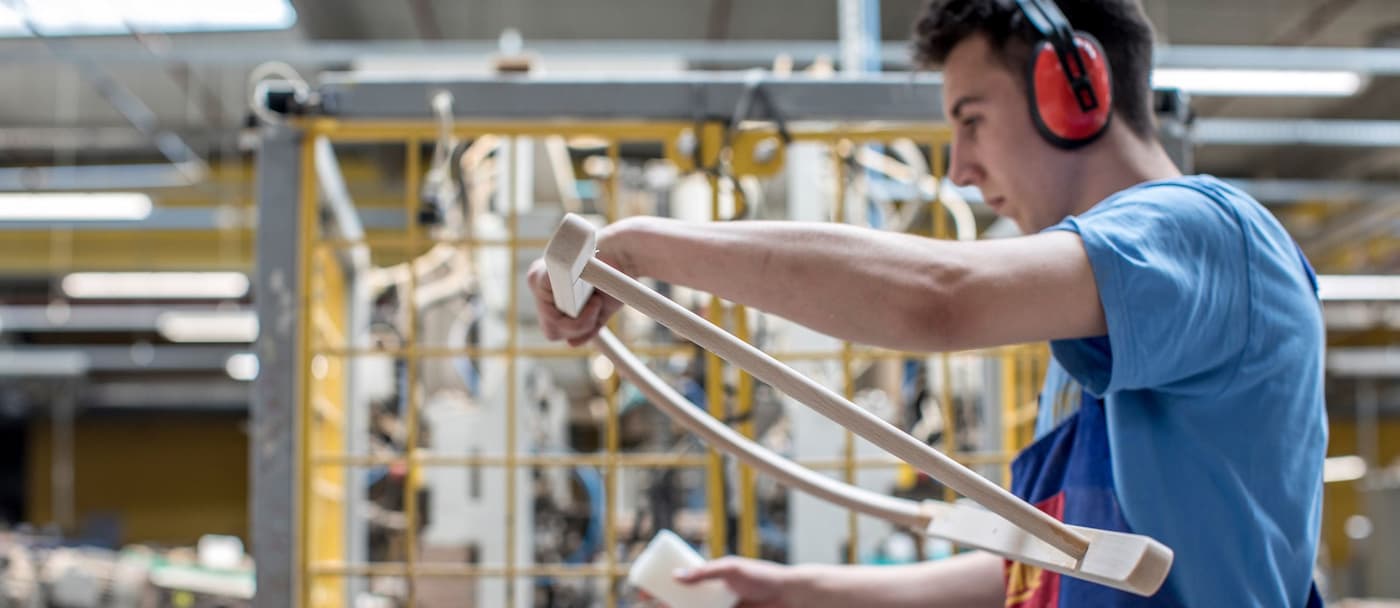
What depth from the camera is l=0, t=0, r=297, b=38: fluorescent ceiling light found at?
5375 millimetres

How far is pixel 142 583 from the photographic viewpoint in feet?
15.3

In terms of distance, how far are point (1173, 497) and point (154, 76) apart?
11.0 m

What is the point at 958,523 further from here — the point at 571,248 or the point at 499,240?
the point at 499,240

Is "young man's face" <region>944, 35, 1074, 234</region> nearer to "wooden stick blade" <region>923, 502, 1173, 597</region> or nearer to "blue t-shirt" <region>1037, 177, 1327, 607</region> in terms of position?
"blue t-shirt" <region>1037, 177, 1327, 607</region>

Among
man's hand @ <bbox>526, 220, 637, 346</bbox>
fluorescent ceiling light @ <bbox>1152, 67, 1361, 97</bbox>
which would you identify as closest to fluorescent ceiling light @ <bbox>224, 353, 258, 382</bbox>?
fluorescent ceiling light @ <bbox>1152, 67, 1361, 97</bbox>

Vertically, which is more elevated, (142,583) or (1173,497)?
(1173,497)

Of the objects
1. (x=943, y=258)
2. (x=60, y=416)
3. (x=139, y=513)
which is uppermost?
(x=943, y=258)

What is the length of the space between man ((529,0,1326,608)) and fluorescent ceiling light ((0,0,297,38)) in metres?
4.44

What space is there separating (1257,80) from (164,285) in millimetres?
8219

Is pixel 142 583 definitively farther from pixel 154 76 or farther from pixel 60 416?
pixel 60 416

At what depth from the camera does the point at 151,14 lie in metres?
6.20

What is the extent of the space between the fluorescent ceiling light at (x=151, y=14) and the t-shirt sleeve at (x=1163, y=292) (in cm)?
472

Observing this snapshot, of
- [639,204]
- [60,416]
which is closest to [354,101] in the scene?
[639,204]

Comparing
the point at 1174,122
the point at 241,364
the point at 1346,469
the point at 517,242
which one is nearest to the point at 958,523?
the point at 517,242
